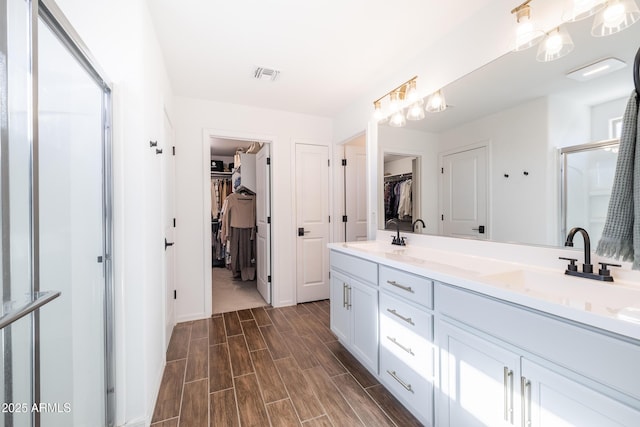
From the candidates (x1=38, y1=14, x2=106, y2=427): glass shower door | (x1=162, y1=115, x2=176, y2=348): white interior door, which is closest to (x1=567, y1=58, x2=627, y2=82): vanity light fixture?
(x1=38, y1=14, x2=106, y2=427): glass shower door

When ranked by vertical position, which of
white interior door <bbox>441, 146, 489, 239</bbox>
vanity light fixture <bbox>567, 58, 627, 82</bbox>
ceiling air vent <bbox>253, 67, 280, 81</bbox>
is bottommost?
white interior door <bbox>441, 146, 489, 239</bbox>

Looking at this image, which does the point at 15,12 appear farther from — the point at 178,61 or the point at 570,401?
the point at 570,401

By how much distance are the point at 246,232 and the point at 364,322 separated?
3.01 metres

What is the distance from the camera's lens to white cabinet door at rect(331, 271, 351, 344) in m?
2.25

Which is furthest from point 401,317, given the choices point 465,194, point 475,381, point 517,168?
point 517,168

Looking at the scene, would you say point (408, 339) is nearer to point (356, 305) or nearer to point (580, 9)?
point (356, 305)

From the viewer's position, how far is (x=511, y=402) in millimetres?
1054

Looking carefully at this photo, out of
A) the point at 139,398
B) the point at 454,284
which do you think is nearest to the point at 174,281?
the point at 139,398

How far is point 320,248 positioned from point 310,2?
2.72 meters

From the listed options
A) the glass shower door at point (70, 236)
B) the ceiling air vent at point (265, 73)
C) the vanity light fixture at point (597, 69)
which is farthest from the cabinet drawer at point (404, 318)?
the ceiling air vent at point (265, 73)

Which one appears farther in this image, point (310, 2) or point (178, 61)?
point (178, 61)

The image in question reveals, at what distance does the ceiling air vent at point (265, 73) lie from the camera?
8.13 feet

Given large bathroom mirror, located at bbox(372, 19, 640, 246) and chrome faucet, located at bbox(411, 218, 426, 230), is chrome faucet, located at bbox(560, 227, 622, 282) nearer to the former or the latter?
large bathroom mirror, located at bbox(372, 19, 640, 246)

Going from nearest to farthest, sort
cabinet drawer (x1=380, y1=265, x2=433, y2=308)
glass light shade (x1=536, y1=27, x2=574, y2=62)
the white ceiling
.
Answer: glass light shade (x1=536, y1=27, x2=574, y2=62) → cabinet drawer (x1=380, y1=265, x2=433, y2=308) → the white ceiling
